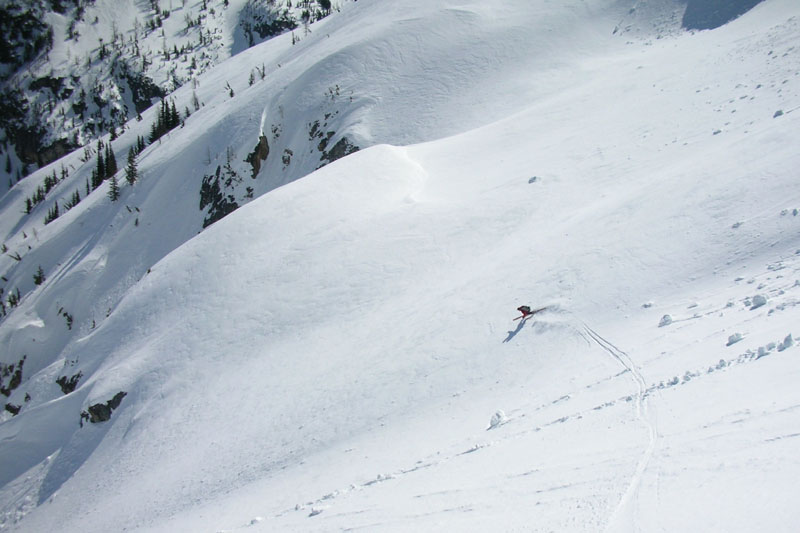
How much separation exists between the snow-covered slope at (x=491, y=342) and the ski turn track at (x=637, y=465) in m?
0.03

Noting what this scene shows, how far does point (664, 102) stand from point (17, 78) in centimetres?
20601

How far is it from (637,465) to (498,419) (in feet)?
13.5

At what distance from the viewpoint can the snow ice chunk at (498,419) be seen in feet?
34.9

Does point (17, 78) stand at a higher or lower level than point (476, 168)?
higher

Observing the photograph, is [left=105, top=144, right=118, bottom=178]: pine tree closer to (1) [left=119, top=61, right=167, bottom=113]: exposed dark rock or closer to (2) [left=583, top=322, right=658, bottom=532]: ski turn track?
(2) [left=583, top=322, right=658, bottom=532]: ski turn track

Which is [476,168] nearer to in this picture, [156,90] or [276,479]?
[276,479]

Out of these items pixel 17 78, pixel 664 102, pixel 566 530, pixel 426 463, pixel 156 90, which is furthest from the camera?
pixel 17 78

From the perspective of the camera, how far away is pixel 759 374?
763 centimetres

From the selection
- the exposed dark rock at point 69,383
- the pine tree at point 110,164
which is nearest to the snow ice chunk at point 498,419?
→ the exposed dark rock at point 69,383

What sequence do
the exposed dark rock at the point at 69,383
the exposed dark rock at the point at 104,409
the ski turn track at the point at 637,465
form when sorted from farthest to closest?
the exposed dark rock at the point at 69,383 < the exposed dark rock at the point at 104,409 < the ski turn track at the point at 637,465

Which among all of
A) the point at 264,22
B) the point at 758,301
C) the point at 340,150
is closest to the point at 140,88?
the point at 264,22

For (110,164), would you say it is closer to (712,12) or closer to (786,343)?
(712,12)

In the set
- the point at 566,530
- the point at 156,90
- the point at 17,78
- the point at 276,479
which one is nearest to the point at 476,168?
the point at 276,479

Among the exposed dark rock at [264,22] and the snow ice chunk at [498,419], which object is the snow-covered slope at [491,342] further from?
the exposed dark rock at [264,22]
